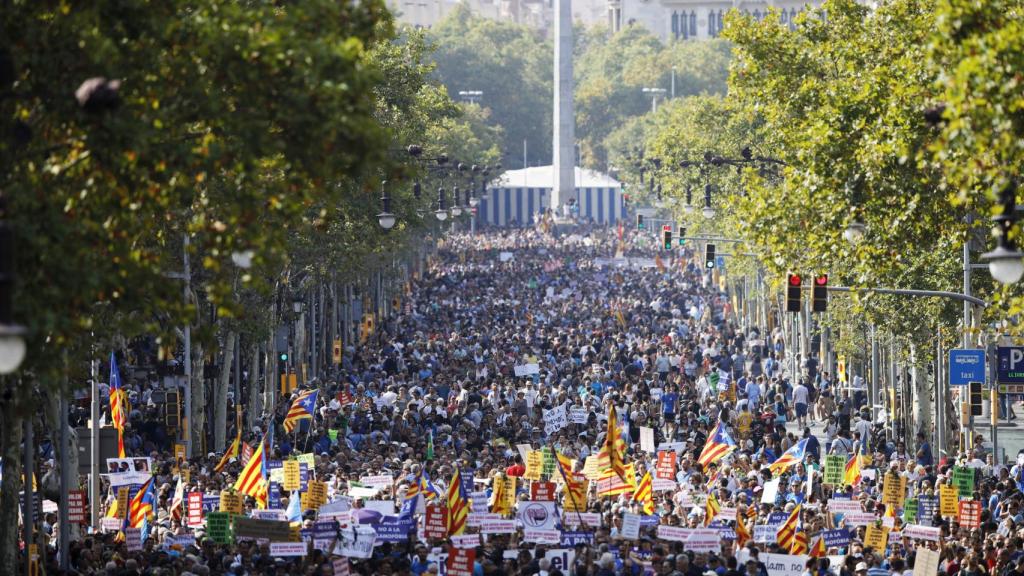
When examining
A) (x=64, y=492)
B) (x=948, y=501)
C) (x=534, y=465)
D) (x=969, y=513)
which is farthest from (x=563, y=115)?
(x=64, y=492)

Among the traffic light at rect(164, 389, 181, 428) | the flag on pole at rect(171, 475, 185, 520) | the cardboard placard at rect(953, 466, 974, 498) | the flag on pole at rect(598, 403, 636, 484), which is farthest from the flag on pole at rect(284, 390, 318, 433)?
the cardboard placard at rect(953, 466, 974, 498)

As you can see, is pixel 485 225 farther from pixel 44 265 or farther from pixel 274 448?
pixel 44 265

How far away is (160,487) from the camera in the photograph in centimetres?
2891

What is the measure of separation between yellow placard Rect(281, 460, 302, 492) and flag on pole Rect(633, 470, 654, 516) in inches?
185

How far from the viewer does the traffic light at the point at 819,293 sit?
3148cm

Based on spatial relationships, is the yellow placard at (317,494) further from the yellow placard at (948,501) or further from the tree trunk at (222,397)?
the tree trunk at (222,397)

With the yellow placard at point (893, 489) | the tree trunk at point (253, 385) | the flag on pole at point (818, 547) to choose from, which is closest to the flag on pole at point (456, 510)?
the flag on pole at point (818, 547)

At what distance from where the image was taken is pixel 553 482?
81.4 feet

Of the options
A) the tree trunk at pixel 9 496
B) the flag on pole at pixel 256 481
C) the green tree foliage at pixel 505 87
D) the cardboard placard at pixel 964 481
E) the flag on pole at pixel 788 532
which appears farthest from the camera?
the green tree foliage at pixel 505 87

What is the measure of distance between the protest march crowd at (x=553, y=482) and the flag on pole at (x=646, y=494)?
0.03 metres

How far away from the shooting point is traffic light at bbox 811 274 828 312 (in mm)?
31484

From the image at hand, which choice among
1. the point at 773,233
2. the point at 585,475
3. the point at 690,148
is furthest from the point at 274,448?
the point at 690,148

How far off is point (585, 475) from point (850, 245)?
5370mm

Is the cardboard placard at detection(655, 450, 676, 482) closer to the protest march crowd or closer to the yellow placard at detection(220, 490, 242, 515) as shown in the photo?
the protest march crowd
